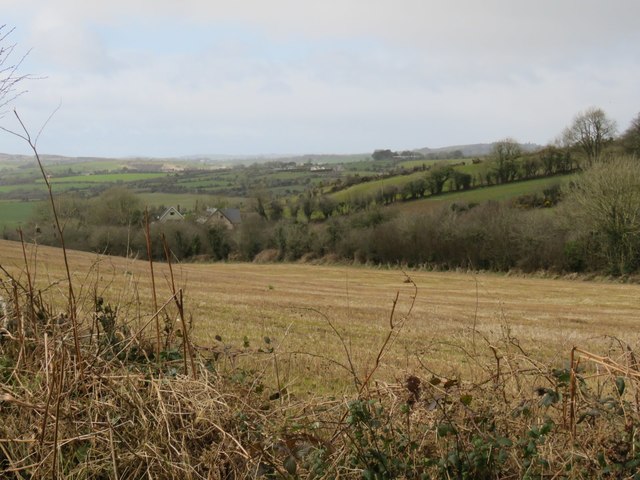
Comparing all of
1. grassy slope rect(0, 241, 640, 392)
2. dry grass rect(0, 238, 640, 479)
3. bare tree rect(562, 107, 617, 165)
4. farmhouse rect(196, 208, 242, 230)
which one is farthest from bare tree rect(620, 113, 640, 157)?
dry grass rect(0, 238, 640, 479)

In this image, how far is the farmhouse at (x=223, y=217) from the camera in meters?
71.8

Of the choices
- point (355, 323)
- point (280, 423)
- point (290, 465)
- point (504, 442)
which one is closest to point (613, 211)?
point (355, 323)

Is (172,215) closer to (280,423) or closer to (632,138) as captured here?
(632,138)

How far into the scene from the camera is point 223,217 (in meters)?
76.0

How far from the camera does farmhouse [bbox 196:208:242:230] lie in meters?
71.8

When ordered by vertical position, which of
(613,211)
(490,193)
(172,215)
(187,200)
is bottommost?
(172,215)

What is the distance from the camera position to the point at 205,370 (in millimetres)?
4289

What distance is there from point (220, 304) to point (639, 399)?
1375 centimetres

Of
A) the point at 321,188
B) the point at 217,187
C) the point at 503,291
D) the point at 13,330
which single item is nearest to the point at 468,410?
the point at 13,330

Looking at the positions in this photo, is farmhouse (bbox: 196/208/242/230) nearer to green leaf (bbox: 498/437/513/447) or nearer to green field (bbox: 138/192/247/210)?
green field (bbox: 138/192/247/210)

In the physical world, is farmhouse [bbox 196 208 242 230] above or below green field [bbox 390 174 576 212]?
below

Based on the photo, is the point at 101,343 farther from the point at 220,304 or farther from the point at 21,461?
the point at 220,304

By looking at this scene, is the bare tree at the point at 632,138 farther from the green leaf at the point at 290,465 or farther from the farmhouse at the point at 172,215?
the green leaf at the point at 290,465

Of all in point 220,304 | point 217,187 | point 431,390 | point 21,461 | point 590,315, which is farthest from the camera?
point 217,187
